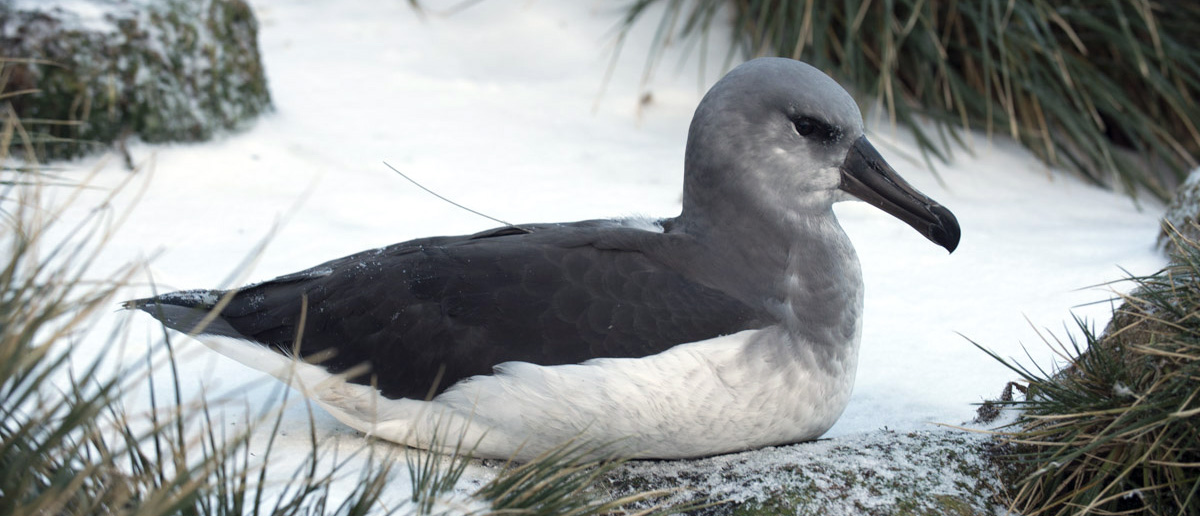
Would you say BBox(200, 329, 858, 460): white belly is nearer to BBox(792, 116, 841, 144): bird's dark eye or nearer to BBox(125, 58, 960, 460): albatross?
BBox(125, 58, 960, 460): albatross

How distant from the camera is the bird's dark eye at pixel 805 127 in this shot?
10.6 feet

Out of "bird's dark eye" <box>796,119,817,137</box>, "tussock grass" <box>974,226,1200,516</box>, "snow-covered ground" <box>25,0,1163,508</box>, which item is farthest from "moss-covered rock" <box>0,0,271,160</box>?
"tussock grass" <box>974,226,1200,516</box>

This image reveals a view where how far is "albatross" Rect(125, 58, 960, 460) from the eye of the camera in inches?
116

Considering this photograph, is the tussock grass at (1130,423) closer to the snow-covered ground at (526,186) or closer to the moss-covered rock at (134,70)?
the snow-covered ground at (526,186)

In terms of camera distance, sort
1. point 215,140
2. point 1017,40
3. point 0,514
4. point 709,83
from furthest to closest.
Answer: point 709,83 → point 1017,40 → point 215,140 → point 0,514

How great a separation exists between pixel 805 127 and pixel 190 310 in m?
1.82

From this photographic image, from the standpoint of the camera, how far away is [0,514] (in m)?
1.81

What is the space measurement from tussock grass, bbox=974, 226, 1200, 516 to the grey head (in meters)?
0.58

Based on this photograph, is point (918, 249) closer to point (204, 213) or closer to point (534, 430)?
point (534, 430)

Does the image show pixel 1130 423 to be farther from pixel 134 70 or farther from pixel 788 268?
pixel 134 70

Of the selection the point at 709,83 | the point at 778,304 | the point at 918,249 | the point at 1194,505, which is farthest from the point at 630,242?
the point at 709,83

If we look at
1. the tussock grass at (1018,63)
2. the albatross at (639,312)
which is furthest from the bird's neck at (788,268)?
the tussock grass at (1018,63)

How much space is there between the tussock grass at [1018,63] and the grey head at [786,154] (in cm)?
311

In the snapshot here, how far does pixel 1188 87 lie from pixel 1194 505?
5.63 meters
